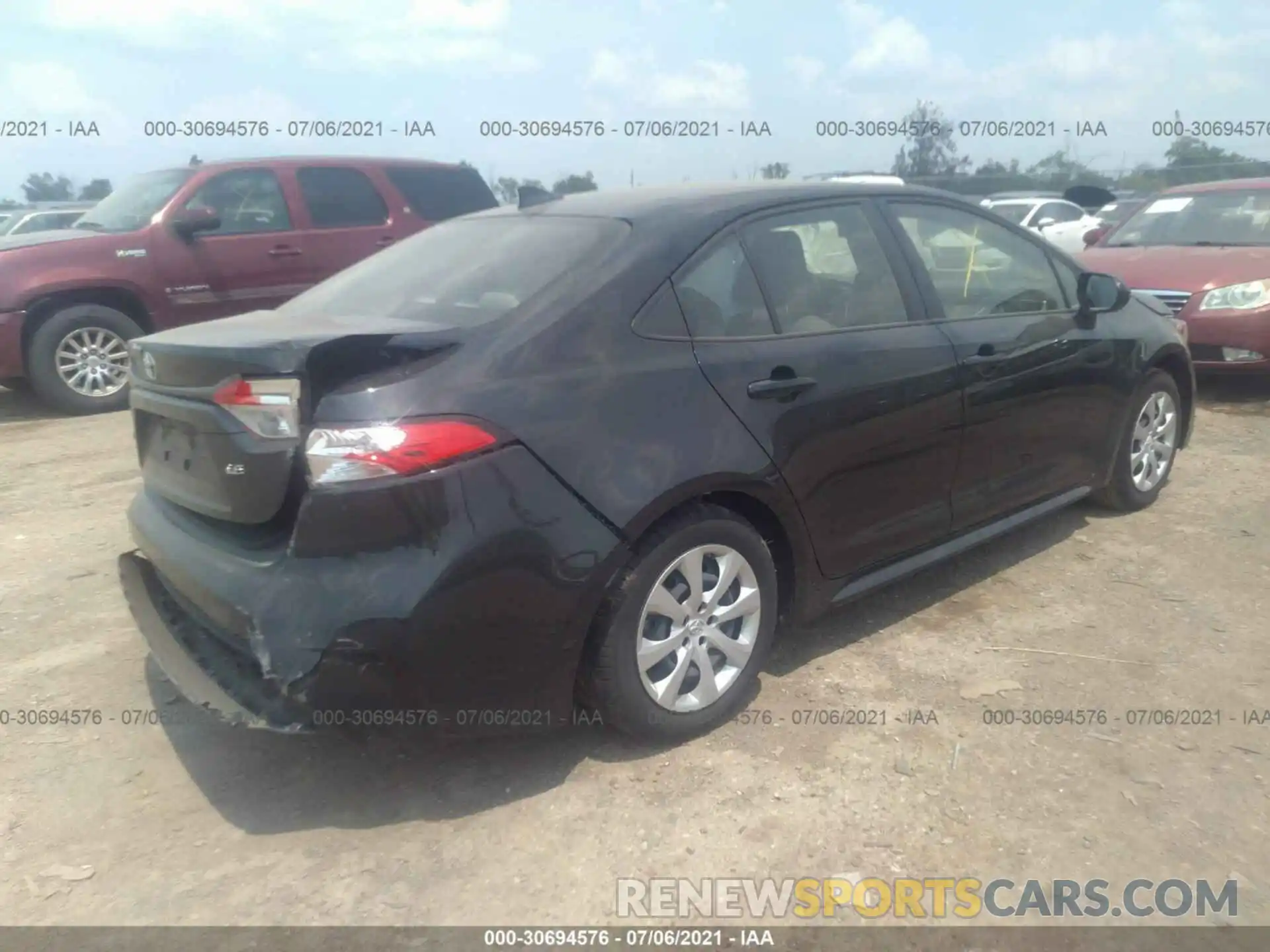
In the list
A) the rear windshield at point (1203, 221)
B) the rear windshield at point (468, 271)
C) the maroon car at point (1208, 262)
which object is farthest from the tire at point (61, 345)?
the rear windshield at point (1203, 221)

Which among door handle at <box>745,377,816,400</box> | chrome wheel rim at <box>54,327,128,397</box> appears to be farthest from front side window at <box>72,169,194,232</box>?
door handle at <box>745,377,816,400</box>

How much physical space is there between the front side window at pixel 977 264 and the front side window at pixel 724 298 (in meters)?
0.87

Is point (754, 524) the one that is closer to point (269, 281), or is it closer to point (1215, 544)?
point (1215, 544)

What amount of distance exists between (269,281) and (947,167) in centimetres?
1532

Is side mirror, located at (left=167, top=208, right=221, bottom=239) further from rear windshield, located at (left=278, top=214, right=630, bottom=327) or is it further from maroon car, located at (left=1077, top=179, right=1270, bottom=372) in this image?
maroon car, located at (left=1077, top=179, right=1270, bottom=372)

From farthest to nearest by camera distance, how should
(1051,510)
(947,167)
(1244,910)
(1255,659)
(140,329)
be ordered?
(947,167) < (140,329) < (1051,510) < (1255,659) < (1244,910)

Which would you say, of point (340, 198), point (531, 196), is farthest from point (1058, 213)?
point (531, 196)

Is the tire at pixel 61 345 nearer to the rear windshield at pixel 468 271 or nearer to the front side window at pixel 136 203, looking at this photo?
the front side window at pixel 136 203

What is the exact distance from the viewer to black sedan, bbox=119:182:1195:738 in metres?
2.45

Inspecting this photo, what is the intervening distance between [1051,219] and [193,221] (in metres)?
15.0

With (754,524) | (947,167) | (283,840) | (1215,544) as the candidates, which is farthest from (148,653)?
(947,167)

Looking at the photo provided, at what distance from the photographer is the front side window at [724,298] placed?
9.86 ft

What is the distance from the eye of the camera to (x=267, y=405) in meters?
2.50

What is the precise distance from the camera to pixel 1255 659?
138 inches
